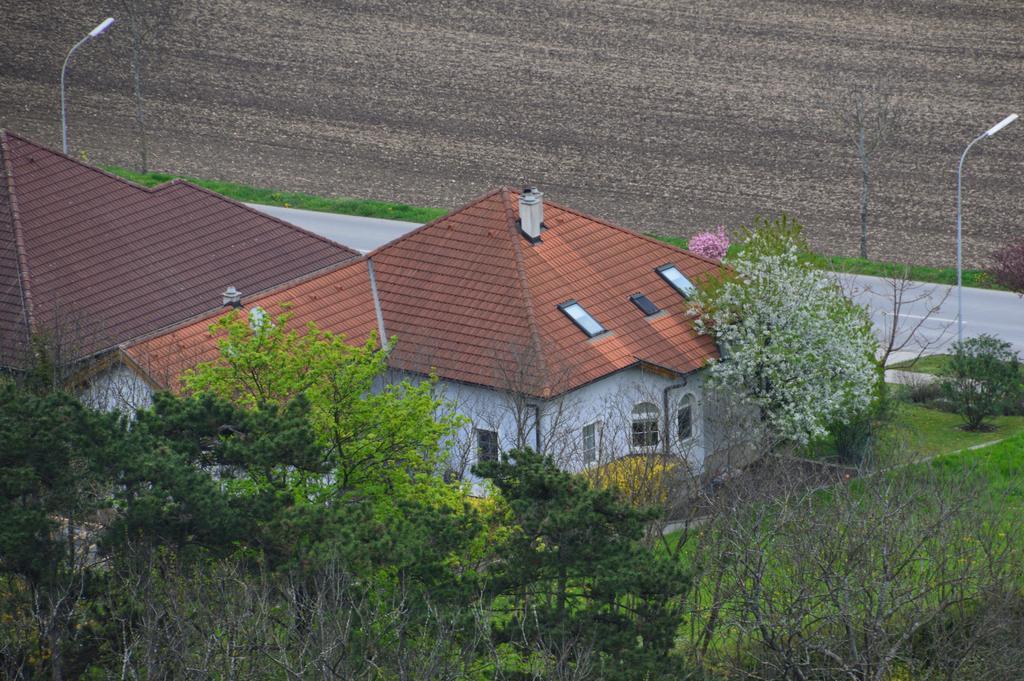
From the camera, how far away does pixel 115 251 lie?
145 ft

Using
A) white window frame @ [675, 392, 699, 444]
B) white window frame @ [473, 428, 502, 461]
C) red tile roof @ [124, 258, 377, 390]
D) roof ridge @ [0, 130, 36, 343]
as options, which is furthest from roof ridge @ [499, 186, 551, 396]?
roof ridge @ [0, 130, 36, 343]

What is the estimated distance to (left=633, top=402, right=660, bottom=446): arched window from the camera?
133 feet

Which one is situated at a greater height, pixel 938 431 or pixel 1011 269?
pixel 1011 269

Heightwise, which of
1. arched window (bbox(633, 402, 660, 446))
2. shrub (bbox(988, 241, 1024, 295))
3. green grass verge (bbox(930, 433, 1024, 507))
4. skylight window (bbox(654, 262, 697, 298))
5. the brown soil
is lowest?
green grass verge (bbox(930, 433, 1024, 507))

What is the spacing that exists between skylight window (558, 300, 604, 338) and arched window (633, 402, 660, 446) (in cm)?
198

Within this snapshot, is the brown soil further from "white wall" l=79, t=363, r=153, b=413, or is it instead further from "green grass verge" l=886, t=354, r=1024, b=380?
"white wall" l=79, t=363, r=153, b=413

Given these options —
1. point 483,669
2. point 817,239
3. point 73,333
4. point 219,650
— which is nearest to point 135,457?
point 219,650

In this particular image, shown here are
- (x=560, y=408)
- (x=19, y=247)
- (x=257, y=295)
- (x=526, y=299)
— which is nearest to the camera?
(x=560, y=408)

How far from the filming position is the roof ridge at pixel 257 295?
39.8 m

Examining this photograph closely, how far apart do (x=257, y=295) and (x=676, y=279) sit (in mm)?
10100

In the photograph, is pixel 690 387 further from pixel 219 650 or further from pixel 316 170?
pixel 316 170

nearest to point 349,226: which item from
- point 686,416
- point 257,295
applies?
point 257,295

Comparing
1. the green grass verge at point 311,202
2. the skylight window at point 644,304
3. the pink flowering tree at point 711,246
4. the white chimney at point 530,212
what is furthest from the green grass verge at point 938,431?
the green grass verge at point 311,202

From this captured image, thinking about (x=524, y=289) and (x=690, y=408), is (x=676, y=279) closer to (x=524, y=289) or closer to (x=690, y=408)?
(x=690, y=408)
